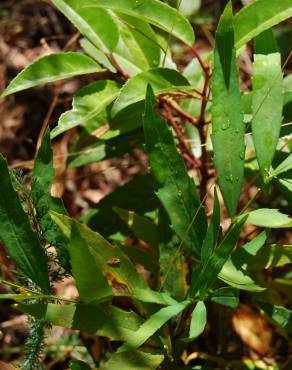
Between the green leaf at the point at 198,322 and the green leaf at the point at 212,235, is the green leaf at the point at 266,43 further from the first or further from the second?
the green leaf at the point at 198,322

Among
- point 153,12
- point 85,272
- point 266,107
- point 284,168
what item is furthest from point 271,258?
point 153,12

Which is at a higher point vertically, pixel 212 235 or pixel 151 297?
pixel 212 235

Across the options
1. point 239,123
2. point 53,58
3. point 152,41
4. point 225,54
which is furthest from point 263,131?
point 53,58

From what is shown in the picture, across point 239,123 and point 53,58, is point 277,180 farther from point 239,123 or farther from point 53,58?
point 53,58

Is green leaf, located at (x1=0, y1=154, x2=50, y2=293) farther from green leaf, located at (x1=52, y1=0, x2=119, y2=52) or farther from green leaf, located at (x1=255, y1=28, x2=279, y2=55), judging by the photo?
green leaf, located at (x1=255, y1=28, x2=279, y2=55)

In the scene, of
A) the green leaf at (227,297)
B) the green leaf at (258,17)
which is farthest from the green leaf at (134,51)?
the green leaf at (227,297)

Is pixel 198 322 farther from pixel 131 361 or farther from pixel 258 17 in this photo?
pixel 258 17

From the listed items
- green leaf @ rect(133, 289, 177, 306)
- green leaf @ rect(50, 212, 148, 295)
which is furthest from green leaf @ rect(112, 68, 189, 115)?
green leaf @ rect(133, 289, 177, 306)
